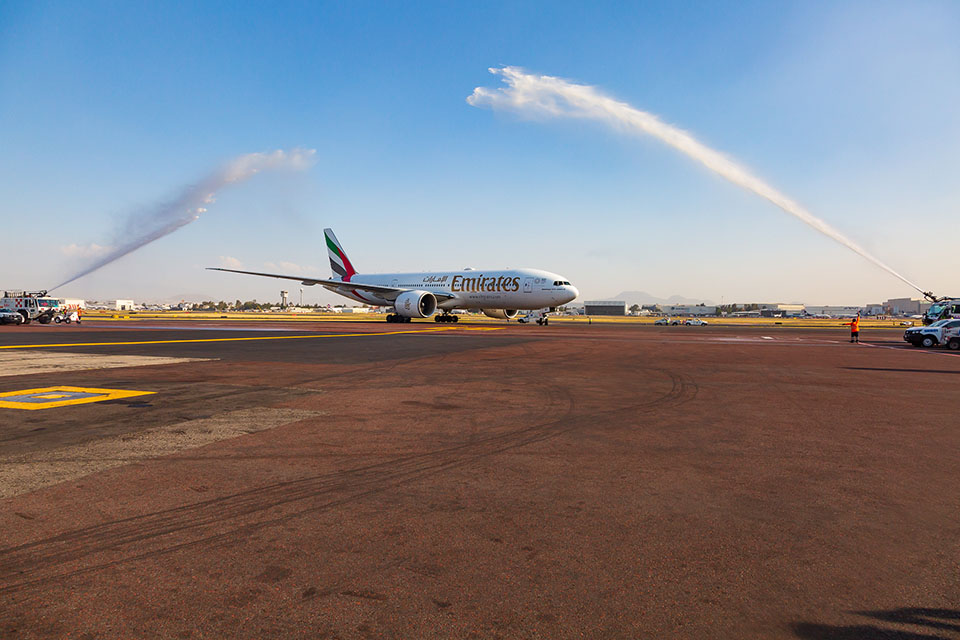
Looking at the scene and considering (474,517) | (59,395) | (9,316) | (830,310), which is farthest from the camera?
(830,310)

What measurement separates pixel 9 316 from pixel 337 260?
87.4 feet

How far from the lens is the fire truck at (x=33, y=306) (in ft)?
140

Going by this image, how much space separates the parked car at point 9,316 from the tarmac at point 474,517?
Result: 145 feet

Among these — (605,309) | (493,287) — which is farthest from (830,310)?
(493,287)

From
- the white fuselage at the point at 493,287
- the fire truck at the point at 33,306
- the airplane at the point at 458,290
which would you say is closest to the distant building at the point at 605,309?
the airplane at the point at 458,290

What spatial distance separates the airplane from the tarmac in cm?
3129

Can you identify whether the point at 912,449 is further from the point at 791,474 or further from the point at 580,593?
the point at 580,593

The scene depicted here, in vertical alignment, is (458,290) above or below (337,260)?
below

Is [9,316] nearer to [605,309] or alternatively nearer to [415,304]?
[415,304]

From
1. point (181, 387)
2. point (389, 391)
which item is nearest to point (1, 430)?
point (181, 387)

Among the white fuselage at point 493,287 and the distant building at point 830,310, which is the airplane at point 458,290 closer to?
the white fuselage at point 493,287

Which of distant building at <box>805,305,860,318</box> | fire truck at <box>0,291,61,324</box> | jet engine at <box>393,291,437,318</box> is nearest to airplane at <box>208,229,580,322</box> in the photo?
jet engine at <box>393,291,437,318</box>

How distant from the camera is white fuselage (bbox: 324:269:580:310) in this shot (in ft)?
131

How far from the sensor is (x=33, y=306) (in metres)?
43.8
